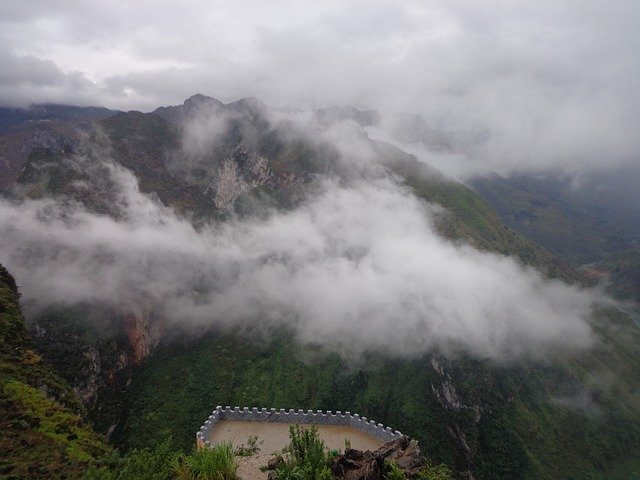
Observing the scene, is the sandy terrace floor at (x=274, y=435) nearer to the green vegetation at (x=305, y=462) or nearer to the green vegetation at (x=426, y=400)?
the green vegetation at (x=305, y=462)

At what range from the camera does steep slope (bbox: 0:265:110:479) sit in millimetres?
24609

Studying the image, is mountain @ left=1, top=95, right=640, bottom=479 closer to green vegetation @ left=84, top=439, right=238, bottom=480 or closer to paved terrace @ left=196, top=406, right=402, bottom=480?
paved terrace @ left=196, top=406, right=402, bottom=480

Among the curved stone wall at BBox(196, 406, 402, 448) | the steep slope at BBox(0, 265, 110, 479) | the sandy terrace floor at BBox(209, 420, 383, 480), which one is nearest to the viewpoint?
the steep slope at BBox(0, 265, 110, 479)

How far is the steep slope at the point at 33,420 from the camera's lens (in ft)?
80.7

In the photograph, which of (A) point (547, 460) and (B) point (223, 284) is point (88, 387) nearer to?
(B) point (223, 284)

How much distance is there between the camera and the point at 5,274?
159 ft

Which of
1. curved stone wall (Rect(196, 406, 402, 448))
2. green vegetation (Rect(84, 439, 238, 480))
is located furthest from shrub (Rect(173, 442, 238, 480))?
curved stone wall (Rect(196, 406, 402, 448))

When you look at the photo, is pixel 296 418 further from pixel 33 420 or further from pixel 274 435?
pixel 33 420

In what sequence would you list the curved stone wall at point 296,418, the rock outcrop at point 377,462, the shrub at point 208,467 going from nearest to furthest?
1. the rock outcrop at point 377,462
2. the shrub at point 208,467
3. the curved stone wall at point 296,418

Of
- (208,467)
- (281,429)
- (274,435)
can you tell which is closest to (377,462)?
(208,467)

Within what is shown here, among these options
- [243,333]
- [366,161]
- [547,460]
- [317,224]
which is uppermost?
[366,161]

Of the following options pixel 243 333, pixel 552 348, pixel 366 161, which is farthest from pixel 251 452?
pixel 366 161

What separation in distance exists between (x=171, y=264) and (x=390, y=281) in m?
63.0

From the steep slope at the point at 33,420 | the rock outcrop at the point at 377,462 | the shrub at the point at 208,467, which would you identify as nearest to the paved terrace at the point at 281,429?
the steep slope at the point at 33,420
